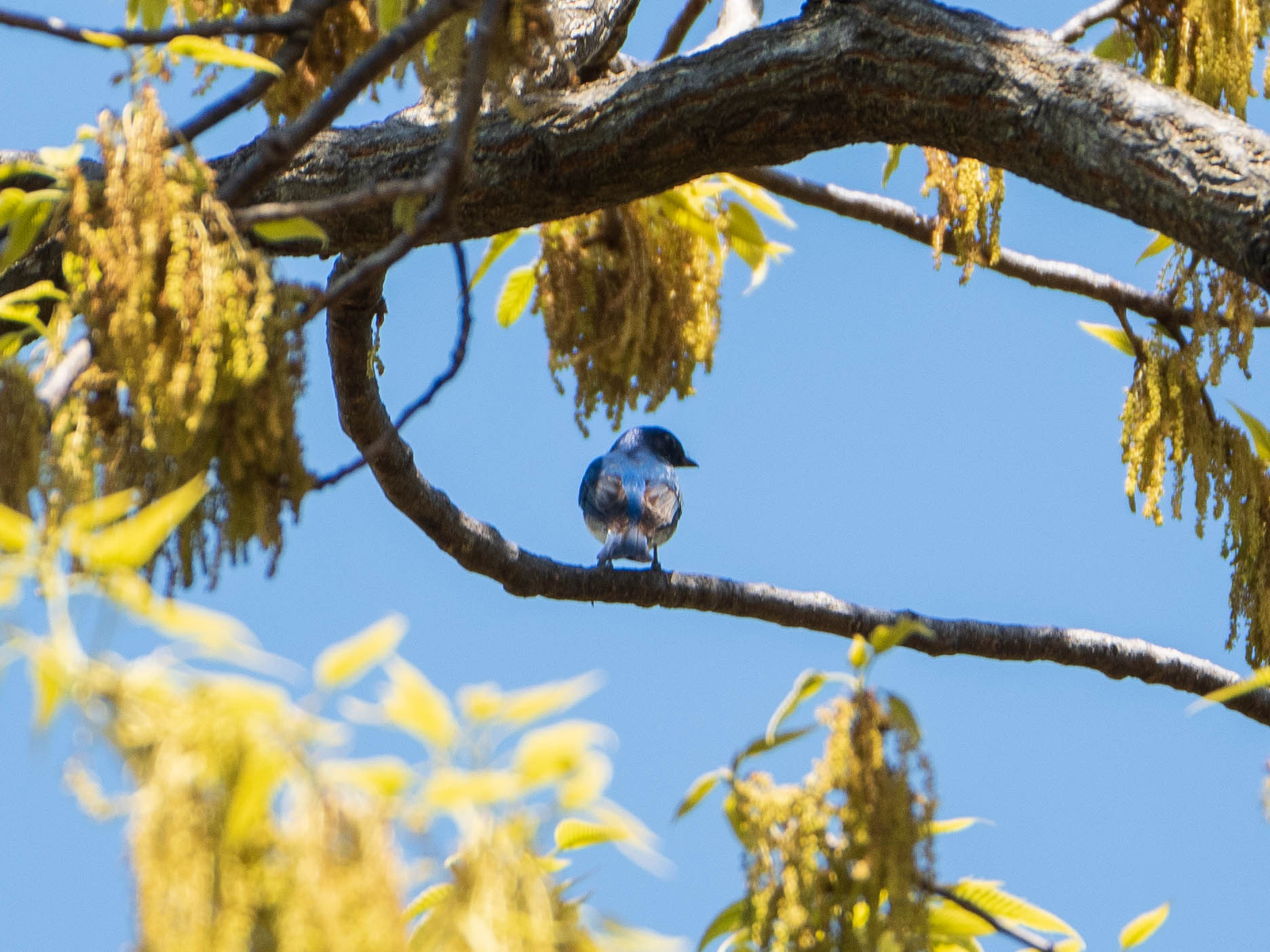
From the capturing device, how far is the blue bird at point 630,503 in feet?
17.4

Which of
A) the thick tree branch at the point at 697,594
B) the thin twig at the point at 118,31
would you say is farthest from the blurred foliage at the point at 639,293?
the thin twig at the point at 118,31

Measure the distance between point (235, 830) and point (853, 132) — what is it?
2104 millimetres

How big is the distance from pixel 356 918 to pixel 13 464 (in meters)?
0.88

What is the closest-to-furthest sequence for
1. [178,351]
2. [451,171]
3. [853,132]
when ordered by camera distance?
[178,351]
[451,171]
[853,132]

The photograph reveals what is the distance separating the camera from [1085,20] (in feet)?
12.2

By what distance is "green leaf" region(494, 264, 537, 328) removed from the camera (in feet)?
13.0

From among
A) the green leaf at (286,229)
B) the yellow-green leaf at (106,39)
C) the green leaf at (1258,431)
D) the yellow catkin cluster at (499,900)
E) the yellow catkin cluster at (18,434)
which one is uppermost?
the green leaf at (1258,431)

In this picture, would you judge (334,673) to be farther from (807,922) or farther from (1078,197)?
(1078,197)

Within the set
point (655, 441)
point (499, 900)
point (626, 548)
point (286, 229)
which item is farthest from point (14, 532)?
point (655, 441)

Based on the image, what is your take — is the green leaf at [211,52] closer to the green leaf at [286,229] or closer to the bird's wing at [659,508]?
the green leaf at [286,229]

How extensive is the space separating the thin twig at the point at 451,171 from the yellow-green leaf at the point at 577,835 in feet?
2.41

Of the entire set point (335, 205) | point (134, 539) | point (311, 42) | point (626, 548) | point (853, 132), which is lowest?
point (134, 539)

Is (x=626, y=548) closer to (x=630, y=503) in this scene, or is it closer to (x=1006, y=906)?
(x=630, y=503)

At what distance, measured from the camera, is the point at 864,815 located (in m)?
1.58
